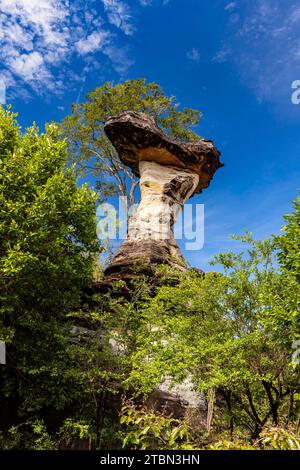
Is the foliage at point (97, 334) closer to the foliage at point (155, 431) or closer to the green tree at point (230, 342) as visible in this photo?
the green tree at point (230, 342)

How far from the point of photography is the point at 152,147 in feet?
73.3

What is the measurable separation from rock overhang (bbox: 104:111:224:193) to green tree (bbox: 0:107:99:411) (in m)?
9.73

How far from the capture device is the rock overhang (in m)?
21.7

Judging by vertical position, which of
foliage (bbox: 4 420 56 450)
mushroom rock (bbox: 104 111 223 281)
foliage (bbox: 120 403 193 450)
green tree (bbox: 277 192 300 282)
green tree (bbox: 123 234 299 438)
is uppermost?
mushroom rock (bbox: 104 111 223 281)

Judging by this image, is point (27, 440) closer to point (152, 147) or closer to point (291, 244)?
point (291, 244)

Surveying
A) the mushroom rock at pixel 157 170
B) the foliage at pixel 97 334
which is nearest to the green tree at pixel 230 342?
the foliage at pixel 97 334

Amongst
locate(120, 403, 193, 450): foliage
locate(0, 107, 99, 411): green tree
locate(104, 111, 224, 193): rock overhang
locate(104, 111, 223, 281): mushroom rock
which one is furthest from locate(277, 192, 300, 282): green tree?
locate(104, 111, 224, 193): rock overhang

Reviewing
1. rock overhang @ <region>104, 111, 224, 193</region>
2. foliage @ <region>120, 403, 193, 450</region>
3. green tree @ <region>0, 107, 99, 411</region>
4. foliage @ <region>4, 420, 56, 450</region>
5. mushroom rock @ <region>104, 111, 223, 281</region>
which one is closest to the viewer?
foliage @ <region>120, 403, 193, 450</region>

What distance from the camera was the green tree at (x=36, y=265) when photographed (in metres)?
10.5

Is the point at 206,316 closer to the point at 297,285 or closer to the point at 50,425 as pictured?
the point at 297,285

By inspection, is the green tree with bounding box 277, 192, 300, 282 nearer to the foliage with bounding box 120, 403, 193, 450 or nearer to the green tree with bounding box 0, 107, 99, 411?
the foliage with bounding box 120, 403, 193, 450

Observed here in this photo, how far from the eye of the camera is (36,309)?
12062 millimetres

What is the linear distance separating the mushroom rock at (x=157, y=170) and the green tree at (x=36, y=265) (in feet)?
21.0
